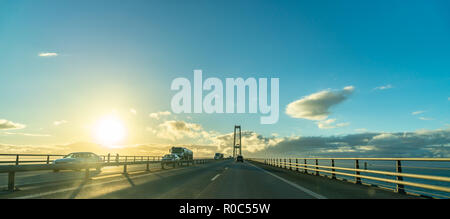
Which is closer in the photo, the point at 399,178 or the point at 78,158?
the point at 399,178

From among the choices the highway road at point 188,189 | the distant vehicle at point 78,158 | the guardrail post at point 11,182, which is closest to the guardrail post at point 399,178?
the highway road at point 188,189

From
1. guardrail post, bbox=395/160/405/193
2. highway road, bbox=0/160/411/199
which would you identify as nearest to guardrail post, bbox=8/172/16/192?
highway road, bbox=0/160/411/199

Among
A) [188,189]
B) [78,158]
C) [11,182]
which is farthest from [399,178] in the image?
[78,158]

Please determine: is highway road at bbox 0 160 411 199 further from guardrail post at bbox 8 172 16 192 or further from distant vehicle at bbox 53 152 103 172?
distant vehicle at bbox 53 152 103 172

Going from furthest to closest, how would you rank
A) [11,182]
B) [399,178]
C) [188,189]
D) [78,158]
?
[78,158]
[399,178]
[188,189]
[11,182]

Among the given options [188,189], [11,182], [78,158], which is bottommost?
[188,189]

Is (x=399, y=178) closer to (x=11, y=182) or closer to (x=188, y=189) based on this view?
(x=188, y=189)

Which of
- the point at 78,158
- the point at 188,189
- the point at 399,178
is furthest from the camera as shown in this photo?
the point at 78,158

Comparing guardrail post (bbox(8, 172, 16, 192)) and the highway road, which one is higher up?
guardrail post (bbox(8, 172, 16, 192))
